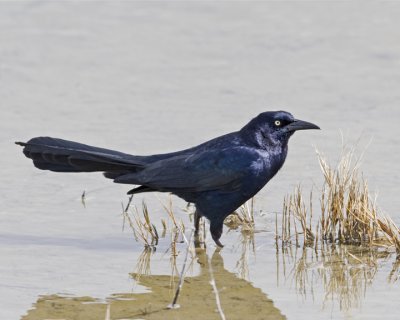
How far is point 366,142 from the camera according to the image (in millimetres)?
9773

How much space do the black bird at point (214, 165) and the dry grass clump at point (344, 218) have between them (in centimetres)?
31

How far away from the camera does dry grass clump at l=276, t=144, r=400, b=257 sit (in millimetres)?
7488

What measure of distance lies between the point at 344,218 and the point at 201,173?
0.97 m

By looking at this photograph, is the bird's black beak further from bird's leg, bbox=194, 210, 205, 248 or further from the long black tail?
the long black tail

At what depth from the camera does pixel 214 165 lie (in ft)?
25.7

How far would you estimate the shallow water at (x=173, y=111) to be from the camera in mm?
6977

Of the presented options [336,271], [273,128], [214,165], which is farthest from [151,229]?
[336,271]

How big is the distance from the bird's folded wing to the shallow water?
398mm

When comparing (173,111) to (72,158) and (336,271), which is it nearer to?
(72,158)

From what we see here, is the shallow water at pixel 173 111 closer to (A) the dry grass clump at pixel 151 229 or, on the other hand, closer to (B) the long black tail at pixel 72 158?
(A) the dry grass clump at pixel 151 229

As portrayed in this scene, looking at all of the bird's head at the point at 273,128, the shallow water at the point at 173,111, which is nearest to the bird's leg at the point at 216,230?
the shallow water at the point at 173,111

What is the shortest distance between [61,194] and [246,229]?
1496mm

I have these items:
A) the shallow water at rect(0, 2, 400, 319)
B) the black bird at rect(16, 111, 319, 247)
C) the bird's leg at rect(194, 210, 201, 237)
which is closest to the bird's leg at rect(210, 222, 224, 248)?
the black bird at rect(16, 111, 319, 247)

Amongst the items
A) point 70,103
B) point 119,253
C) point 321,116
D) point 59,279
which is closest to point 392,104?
point 321,116
